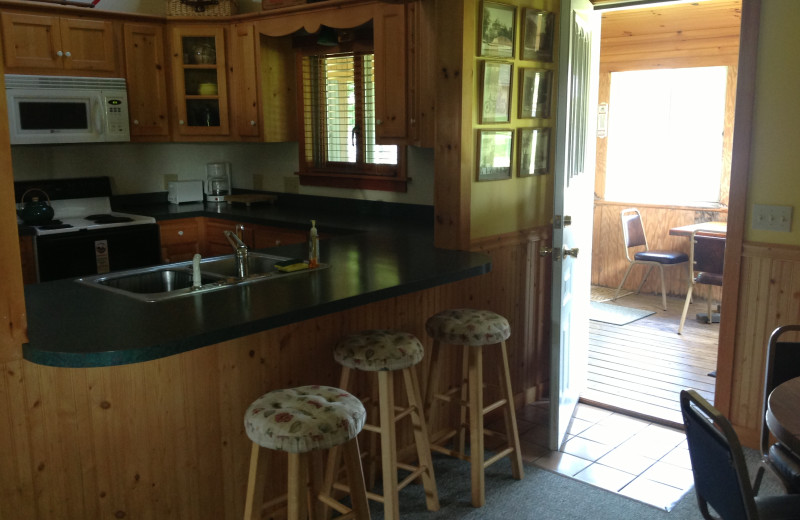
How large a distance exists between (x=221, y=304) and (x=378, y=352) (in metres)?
0.56

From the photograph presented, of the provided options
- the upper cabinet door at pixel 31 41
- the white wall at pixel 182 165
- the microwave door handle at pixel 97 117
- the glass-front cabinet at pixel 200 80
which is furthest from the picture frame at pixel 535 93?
the upper cabinet door at pixel 31 41

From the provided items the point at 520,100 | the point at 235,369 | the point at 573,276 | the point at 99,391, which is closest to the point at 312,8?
the point at 520,100

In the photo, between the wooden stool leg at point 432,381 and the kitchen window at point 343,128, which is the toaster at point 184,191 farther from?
the wooden stool leg at point 432,381

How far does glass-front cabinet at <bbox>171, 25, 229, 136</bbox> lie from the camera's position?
465cm

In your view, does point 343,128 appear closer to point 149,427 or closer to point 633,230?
point 149,427

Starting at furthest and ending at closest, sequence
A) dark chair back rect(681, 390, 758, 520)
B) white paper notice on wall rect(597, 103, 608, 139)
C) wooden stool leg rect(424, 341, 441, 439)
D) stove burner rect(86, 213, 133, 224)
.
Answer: white paper notice on wall rect(597, 103, 608, 139) → stove burner rect(86, 213, 133, 224) → wooden stool leg rect(424, 341, 441, 439) → dark chair back rect(681, 390, 758, 520)

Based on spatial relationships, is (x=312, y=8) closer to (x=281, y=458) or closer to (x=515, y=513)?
(x=281, y=458)

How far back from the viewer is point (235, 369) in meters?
2.33

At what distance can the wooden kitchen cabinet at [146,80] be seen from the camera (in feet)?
14.8

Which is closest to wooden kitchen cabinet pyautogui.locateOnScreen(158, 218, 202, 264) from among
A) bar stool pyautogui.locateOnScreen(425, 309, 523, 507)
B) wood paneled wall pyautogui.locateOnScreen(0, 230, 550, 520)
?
wood paneled wall pyautogui.locateOnScreen(0, 230, 550, 520)

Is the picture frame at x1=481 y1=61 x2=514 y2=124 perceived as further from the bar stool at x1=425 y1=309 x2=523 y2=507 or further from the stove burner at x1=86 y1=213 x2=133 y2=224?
the stove burner at x1=86 y1=213 x2=133 y2=224

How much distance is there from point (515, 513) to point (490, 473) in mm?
344

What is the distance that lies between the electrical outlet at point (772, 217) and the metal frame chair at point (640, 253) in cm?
285

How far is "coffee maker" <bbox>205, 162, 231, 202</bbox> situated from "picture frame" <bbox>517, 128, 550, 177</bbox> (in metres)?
2.53
